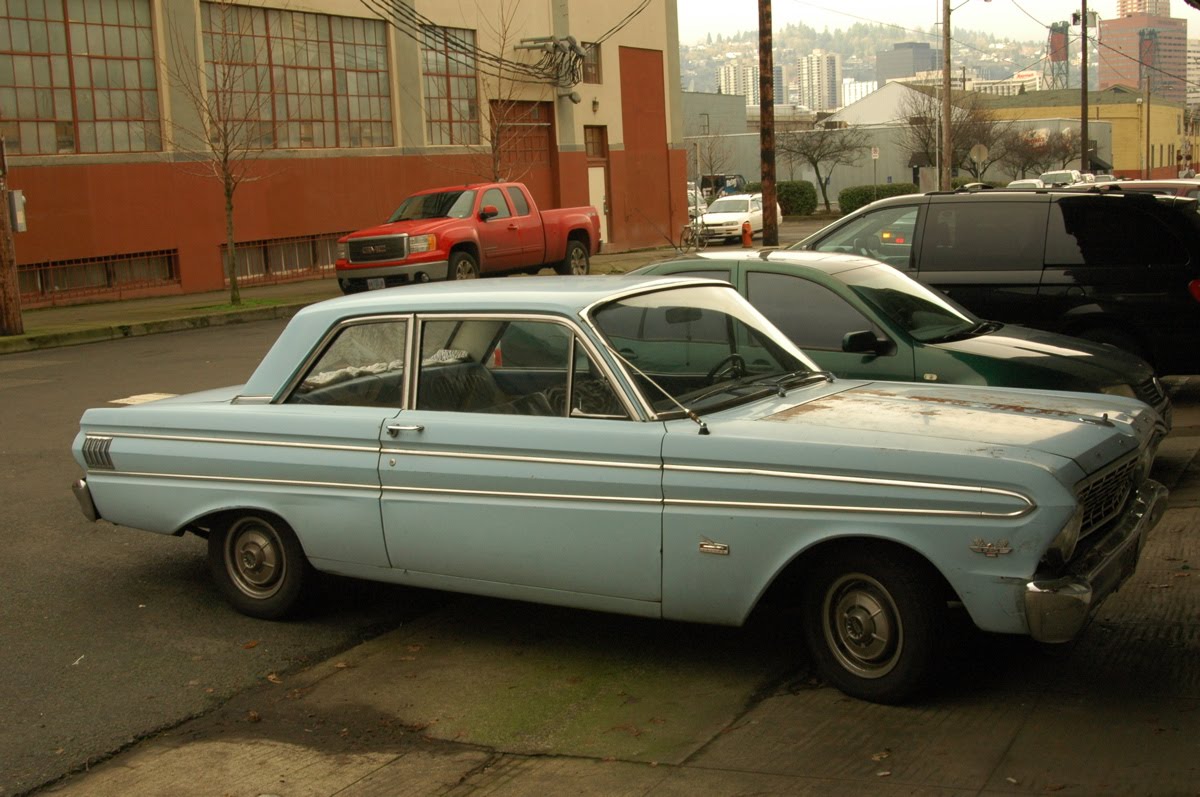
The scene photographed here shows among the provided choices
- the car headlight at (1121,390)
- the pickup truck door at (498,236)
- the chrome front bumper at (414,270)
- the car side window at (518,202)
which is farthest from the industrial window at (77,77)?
the car headlight at (1121,390)

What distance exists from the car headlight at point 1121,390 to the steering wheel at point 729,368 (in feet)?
10.3

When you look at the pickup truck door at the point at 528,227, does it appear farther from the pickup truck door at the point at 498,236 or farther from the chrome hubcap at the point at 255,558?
the chrome hubcap at the point at 255,558

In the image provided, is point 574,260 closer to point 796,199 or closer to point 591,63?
point 591,63

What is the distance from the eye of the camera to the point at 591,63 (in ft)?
124

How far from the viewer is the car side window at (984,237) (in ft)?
35.1

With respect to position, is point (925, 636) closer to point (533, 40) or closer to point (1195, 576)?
point (1195, 576)

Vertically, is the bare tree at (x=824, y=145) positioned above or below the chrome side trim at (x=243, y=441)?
A: above

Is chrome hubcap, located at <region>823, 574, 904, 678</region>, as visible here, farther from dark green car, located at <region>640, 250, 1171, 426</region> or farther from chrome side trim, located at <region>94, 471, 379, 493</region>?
dark green car, located at <region>640, 250, 1171, 426</region>

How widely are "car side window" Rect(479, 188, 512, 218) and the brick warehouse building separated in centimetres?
511

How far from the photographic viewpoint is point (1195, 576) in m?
6.49

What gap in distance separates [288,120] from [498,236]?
275 inches

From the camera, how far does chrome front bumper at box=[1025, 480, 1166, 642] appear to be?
4.55 m

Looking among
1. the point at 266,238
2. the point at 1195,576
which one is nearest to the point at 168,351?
the point at 266,238

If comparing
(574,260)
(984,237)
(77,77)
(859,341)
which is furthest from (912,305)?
(77,77)
